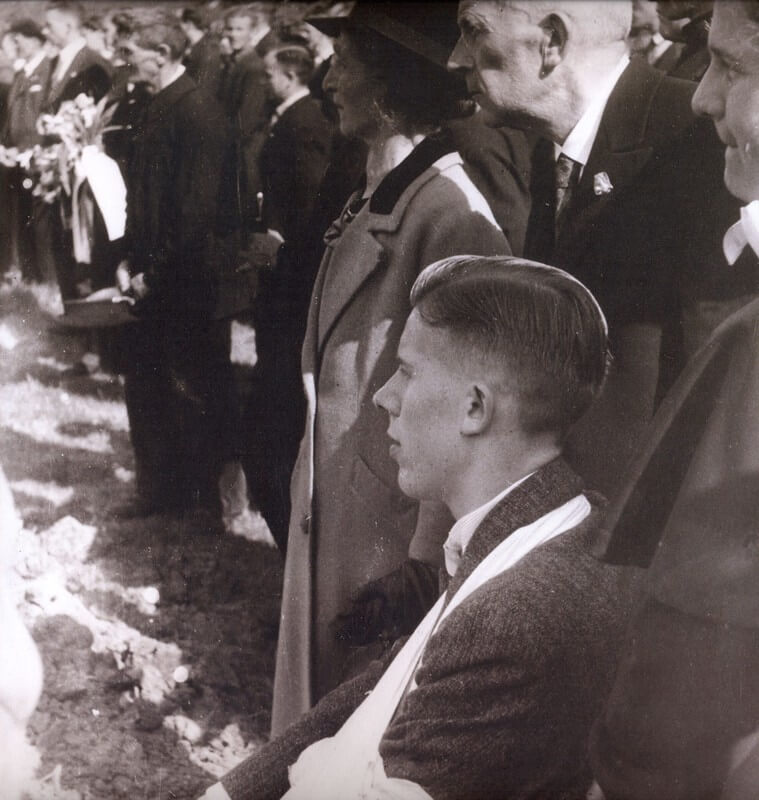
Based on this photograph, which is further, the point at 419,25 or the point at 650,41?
the point at 419,25

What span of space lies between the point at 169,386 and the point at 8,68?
116 cm

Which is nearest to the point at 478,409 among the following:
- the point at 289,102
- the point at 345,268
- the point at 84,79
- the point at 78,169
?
the point at 345,268

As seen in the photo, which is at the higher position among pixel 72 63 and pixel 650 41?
pixel 650 41

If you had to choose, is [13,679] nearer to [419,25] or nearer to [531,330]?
[531,330]

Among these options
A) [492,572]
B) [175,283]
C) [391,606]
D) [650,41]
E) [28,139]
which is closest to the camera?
[492,572]

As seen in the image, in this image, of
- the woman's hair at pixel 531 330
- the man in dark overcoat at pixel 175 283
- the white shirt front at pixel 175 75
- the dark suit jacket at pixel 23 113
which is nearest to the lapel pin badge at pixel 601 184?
the woman's hair at pixel 531 330

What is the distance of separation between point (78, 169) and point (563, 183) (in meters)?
1.56

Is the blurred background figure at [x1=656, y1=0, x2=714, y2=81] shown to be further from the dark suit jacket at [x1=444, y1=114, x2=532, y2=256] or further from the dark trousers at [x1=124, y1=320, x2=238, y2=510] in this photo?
the dark trousers at [x1=124, y1=320, x2=238, y2=510]

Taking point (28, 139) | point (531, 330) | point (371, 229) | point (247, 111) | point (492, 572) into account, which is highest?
point (247, 111)

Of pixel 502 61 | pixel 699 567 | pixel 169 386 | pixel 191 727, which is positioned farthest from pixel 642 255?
pixel 191 727

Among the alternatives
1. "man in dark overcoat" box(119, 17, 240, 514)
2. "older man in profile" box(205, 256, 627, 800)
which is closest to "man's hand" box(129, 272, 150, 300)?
"man in dark overcoat" box(119, 17, 240, 514)

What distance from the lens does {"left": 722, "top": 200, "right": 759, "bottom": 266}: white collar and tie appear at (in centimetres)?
288

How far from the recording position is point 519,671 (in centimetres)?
274

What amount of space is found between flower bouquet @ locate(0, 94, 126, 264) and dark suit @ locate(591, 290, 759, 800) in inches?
73.0
